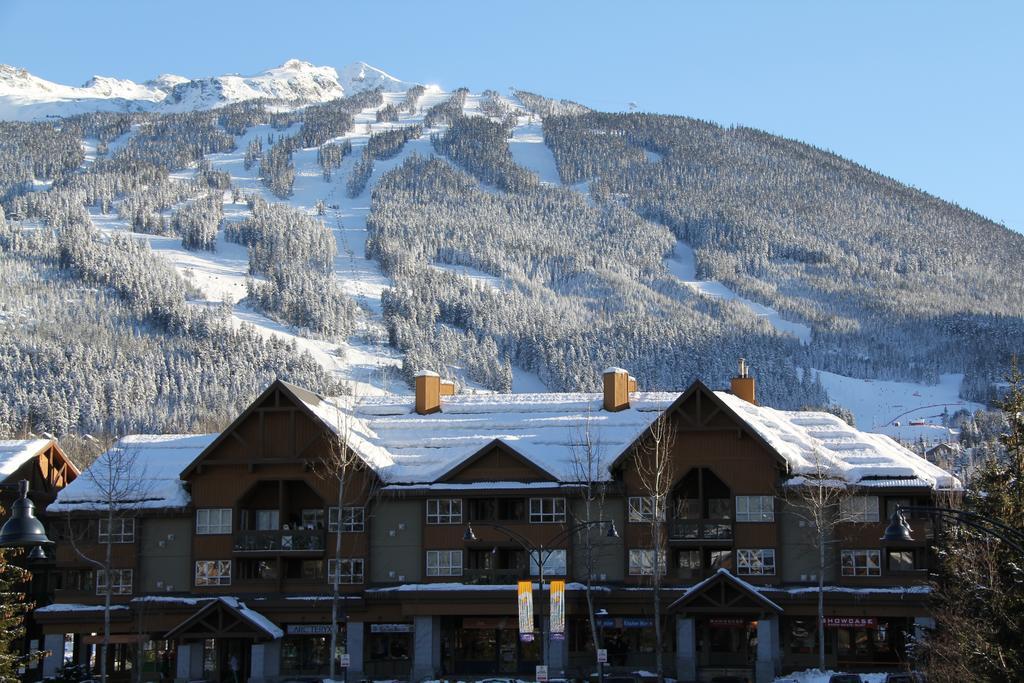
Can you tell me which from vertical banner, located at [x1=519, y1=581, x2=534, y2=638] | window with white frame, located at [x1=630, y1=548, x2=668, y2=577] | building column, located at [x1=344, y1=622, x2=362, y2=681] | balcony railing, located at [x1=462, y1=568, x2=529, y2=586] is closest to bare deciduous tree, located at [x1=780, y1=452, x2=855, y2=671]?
window with white frame, located at [x1=630, y1=548, x2=668, y2=577]

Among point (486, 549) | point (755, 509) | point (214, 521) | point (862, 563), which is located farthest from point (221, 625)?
point (862, 563)

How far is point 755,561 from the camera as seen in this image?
7800 cm

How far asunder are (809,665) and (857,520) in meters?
7.89

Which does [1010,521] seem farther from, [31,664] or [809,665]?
[31,664]

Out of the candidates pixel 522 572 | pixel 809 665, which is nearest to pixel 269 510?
pixel 522 572

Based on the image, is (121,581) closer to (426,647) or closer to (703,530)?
(426,647)

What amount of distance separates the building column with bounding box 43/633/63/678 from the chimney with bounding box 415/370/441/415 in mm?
24095

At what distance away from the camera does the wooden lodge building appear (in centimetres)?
7706

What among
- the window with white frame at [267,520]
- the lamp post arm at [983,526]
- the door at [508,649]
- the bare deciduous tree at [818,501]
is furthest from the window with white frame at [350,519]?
the lamp post arm at [983,526]

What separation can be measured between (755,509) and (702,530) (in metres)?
3.01

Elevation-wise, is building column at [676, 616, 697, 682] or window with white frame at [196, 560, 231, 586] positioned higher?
window with white frame at [196, 560, 231, 586]

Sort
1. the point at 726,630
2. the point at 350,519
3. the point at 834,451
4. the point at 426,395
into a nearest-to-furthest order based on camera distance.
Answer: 1. the point at 726,630
2. the point at 350,519
3. the point at 834,451
4. the point at 426,395

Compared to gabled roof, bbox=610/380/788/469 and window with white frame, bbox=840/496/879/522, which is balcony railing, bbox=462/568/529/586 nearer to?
gabled roof, bbox=610/380/788/469

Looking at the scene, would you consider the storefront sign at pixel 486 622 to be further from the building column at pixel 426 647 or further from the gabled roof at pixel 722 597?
the gabled roof at pixel 722 597
